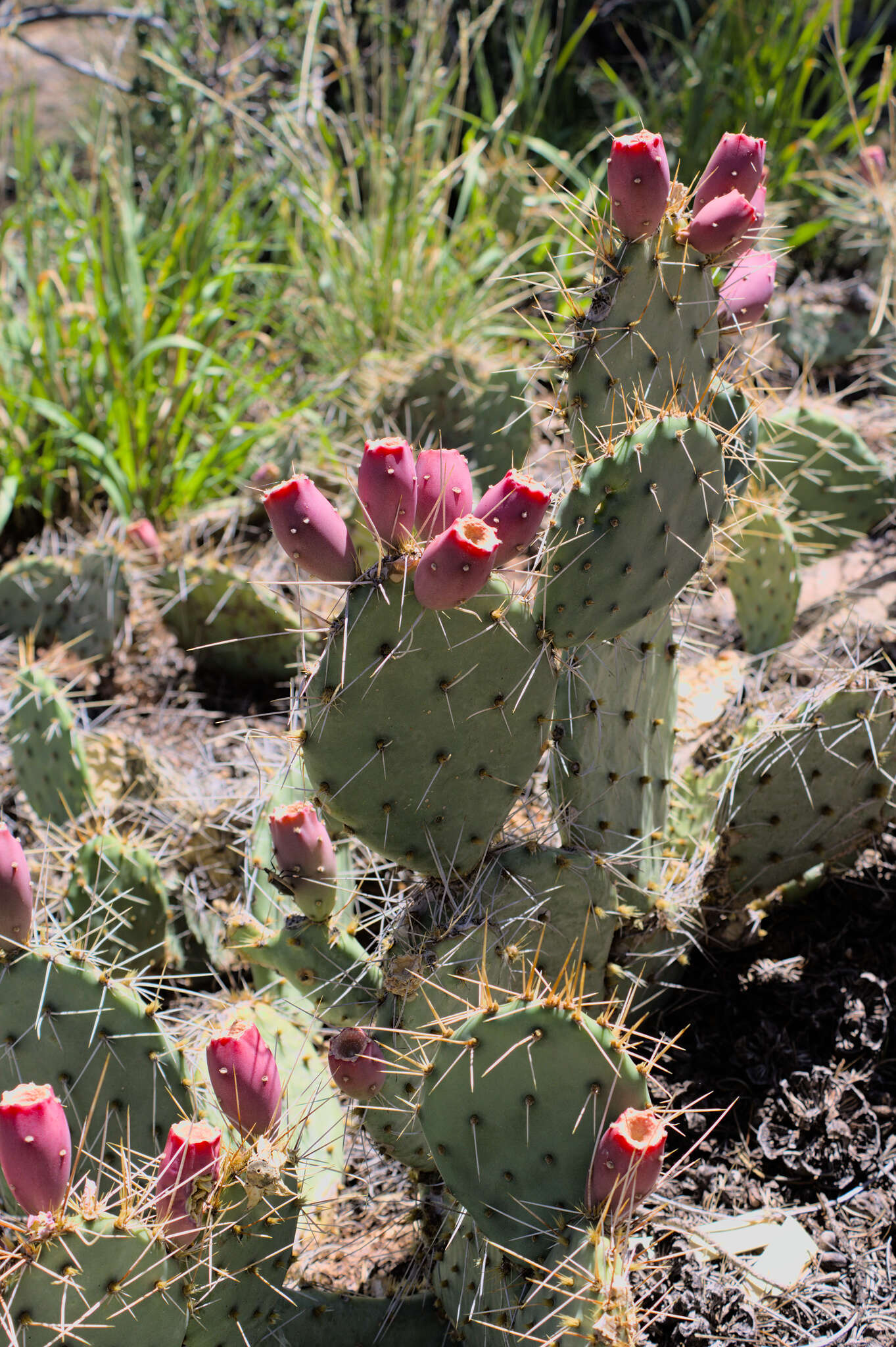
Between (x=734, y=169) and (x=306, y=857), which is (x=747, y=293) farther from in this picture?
(x=306, y=857)

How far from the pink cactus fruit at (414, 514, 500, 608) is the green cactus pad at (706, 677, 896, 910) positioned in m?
0.77

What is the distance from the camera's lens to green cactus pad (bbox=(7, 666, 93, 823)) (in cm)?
229

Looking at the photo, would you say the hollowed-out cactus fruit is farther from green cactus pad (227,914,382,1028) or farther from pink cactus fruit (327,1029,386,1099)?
pink cactus fruit (327,1029,386,1099)

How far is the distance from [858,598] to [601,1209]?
206 cm

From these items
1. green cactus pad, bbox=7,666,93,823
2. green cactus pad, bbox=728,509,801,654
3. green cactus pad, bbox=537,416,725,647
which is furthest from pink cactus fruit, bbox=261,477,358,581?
green cactus pad, bbox=728,509,801,654

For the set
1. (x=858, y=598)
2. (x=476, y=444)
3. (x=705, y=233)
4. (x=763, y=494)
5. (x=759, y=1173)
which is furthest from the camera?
(x=476, y=444)

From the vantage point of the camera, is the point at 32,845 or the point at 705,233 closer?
the point at 705,233

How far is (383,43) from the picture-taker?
4707mm

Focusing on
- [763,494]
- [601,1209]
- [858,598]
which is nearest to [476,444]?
[763,494]

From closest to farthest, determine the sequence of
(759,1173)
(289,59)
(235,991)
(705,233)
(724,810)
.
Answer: (705,233) < (759,1173) < (724,810) < (235,991) < (289,59)

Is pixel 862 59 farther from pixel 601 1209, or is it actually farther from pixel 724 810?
pixel 601 1209

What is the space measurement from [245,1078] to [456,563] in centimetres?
65

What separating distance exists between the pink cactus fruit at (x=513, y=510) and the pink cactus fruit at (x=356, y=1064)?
63cm

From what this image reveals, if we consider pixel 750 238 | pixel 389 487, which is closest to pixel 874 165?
Answer: pixel 750 238
